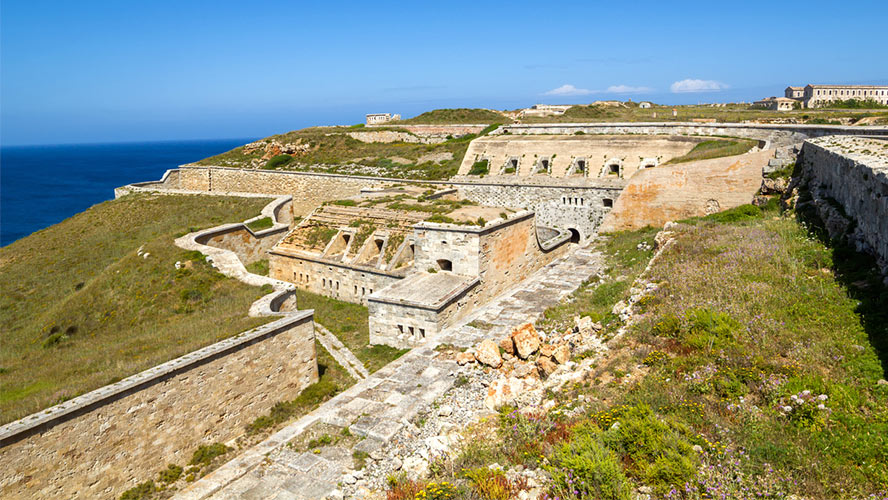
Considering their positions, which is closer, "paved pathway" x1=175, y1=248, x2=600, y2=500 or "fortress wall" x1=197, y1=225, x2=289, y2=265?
"paved pathway" x1=175, y1=248, x2=600, y2=500

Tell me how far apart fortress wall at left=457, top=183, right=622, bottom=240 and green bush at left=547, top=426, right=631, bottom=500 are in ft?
61.4

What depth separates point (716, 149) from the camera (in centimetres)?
2130

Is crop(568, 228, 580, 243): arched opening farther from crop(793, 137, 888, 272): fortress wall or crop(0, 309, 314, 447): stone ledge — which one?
crop(0, 309, 314, 447): stone ledge

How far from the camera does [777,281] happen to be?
788cm

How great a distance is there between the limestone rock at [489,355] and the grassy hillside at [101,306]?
5.34 meters

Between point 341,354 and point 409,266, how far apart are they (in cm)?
409

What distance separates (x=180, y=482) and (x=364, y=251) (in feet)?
32.5

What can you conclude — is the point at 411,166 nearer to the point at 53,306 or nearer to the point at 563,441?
the point at 53,306

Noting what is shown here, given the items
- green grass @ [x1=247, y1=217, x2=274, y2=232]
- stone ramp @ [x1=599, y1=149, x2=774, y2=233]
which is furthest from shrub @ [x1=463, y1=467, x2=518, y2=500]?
green grass @ [x1=247, y1=217, x2=274, y2=232]

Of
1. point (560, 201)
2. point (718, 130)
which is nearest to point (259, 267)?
point (560, 201)

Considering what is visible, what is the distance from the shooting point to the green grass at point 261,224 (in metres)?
23.6

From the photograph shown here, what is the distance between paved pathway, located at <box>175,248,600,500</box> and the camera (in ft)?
21.4

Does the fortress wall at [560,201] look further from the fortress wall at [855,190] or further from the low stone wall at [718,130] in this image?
the fortress wall at [855,190]

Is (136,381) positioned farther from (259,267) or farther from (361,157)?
(361,157)
